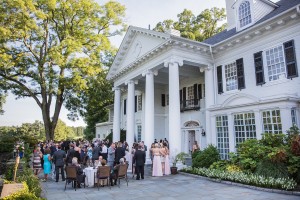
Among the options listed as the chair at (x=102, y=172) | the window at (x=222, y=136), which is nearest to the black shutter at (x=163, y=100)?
the window at (x=222, y=136)

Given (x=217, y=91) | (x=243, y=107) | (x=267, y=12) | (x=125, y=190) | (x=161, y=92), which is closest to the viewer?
(x=125, y=190)

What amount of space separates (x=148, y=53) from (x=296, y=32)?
9.20m

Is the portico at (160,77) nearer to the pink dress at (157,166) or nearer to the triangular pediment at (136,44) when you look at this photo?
the triangular pediment at (136,44)

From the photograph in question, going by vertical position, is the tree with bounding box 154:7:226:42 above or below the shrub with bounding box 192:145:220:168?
above

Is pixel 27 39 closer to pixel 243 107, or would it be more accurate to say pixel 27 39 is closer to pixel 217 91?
pixel 217 91

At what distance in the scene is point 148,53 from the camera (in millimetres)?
16797

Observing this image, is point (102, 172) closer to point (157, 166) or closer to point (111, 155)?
point (157, 166)

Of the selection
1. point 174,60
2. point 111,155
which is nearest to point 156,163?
point 111,155

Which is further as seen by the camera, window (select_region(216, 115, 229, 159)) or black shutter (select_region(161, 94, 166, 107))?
black shutter (select_region(161, 94, 166, 107))

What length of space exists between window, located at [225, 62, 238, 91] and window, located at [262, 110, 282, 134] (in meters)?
3.50

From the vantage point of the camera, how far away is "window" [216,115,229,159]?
14076mm

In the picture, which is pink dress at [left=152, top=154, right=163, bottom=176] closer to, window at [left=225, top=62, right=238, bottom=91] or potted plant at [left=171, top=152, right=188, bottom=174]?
potted plant at [left=171, top=152, right=188, bottom=174]

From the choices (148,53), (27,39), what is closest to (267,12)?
(148,53)

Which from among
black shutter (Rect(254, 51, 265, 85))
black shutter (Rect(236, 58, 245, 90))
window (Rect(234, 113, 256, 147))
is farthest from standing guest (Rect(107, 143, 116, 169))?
black shutter (Rect(254, 51, 265, 85))
